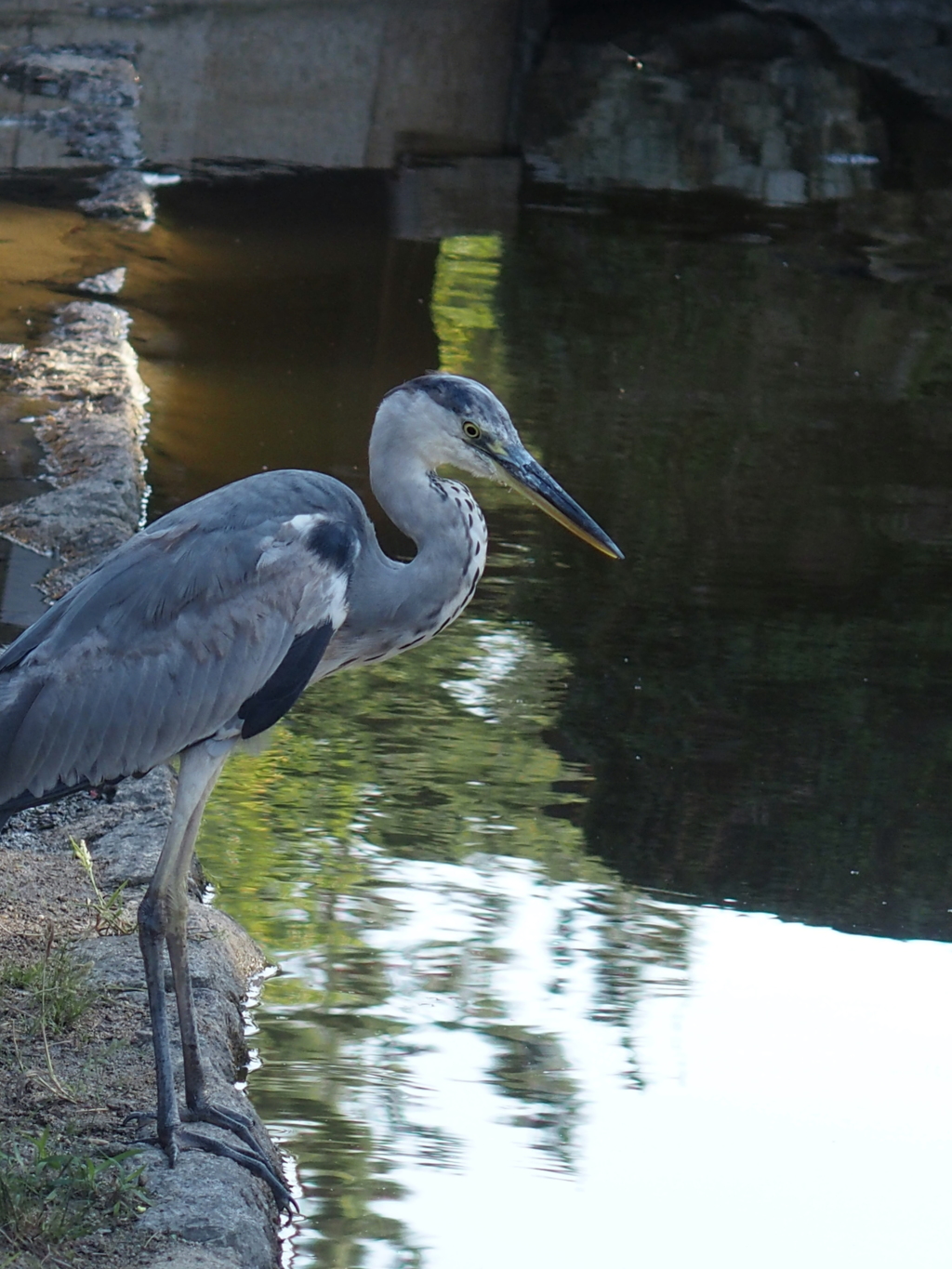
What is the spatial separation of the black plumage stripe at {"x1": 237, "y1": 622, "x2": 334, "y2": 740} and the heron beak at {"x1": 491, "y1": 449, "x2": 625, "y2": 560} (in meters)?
0.58

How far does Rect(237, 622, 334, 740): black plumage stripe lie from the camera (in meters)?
3.34

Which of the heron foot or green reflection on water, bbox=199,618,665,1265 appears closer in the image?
the heron foot

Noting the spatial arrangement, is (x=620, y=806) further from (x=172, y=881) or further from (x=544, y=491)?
(x=172, y=881)

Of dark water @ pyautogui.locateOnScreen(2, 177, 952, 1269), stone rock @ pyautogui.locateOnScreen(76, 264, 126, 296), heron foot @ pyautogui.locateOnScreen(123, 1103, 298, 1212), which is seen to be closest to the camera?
heron foot @ pyautogui.locateOnScreen(123, 1103, 298, 1212)

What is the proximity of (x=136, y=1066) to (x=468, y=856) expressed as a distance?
1.47 metres

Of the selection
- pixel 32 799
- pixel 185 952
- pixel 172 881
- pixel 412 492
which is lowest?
pixel 185 952

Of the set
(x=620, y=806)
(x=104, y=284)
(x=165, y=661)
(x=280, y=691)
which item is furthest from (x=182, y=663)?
(x=104, y=284)

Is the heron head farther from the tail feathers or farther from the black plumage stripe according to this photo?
the tail feathers

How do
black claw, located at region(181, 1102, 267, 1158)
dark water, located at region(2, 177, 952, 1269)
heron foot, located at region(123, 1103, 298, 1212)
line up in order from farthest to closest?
dark water, located at region(2, 177, 952, 1269)
black claw, located at region(181, 1102, 267, 1158)
heron foot, located at region(123, 1103, 298, 1212)

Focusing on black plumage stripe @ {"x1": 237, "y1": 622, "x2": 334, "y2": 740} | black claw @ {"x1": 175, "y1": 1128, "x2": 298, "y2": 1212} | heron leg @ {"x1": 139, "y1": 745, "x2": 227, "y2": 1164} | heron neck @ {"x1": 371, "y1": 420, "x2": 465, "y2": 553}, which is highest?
heron neck @ {"x1": 371, "y1": 420, "x2": 465, "y2": 553}

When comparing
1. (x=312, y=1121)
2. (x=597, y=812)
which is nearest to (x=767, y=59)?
(x=597, y=812)

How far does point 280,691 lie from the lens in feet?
11.0

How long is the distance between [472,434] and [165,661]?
805 millimetres

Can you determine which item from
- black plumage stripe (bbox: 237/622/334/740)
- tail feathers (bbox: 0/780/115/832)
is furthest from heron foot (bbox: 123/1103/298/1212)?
black plumage stripe (bbox: 237/622/334/740)
